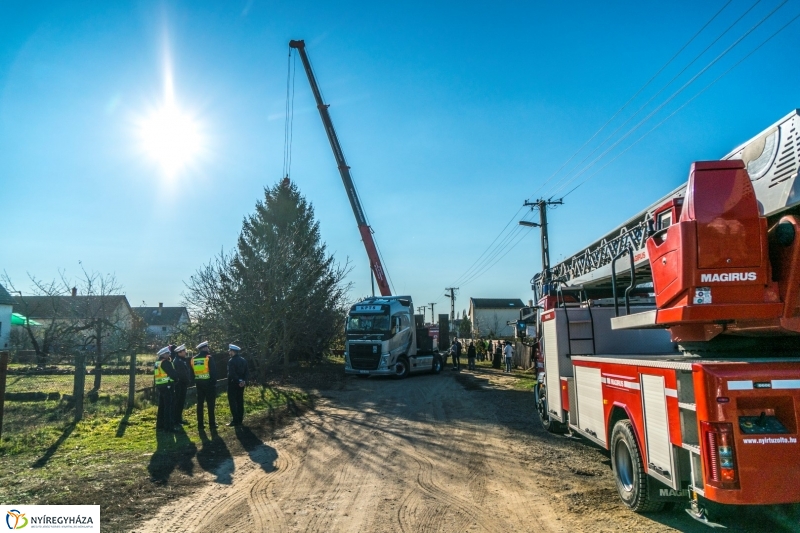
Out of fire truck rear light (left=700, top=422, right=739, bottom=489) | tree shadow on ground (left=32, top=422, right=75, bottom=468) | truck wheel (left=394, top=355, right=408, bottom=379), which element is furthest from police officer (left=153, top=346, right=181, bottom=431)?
truck wheel (left=394, top=355, right=408, bottom=379)

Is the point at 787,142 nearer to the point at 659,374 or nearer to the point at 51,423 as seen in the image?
the point at 659,374

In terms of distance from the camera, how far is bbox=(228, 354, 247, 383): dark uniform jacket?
11547 mm

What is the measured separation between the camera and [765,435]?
164 inches

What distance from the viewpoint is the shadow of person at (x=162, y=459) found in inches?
297

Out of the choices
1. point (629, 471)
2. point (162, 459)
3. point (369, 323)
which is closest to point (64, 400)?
point (162, 459)

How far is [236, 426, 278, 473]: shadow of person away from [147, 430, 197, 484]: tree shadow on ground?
918mm

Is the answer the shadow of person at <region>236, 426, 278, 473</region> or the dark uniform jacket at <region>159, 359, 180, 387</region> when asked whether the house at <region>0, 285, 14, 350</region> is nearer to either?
the dark uniform jacket at <region>159, 359, 180, 387</region>

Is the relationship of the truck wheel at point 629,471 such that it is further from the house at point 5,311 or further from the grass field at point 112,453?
the house at point 5,311

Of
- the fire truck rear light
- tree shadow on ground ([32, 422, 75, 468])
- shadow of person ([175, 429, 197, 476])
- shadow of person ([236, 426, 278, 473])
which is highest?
the fire truck rear light

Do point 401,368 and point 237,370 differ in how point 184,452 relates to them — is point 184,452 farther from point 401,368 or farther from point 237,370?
point 401,368

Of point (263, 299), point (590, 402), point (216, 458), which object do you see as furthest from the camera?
point (263, 299)

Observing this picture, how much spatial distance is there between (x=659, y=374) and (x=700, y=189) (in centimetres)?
179

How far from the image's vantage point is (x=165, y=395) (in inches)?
423

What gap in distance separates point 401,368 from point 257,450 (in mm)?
16191
